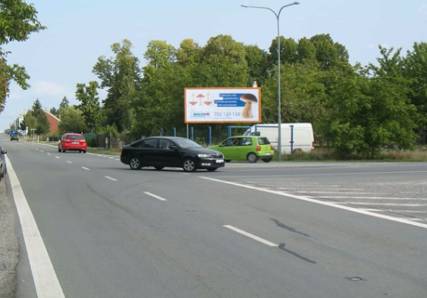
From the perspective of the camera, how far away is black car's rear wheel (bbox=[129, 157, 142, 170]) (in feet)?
93.5

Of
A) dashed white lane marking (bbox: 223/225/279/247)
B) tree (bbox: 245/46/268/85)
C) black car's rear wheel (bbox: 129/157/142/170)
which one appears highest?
tree (bbox: 245/46/268/85)

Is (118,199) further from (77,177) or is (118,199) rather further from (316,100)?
(316,100)

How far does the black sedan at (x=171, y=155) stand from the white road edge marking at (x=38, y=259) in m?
12.8

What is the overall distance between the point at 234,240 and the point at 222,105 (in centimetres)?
4057

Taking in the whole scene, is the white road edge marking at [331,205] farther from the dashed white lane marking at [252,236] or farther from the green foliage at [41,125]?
the green foliage at [41,125]

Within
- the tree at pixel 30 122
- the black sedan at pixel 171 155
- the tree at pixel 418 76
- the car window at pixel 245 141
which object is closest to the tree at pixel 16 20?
the black sedan at pixel 171 155

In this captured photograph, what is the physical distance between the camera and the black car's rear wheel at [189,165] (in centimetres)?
2673

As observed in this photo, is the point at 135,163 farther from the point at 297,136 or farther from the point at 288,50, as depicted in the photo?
the point at 288,50

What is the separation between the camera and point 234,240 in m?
9.96

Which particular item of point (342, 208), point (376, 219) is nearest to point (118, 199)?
point (342, 208)

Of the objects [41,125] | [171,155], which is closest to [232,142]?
[171,155]

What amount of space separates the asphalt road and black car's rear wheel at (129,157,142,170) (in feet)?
29.7

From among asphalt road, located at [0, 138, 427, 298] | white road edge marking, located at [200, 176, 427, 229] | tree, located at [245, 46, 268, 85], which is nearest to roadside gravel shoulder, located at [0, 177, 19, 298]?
asphalt road, located at [0, 138, 427, 298]

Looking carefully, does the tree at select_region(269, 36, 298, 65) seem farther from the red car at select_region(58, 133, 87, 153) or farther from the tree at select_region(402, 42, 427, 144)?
the red car at select_region(58, 133, 87, 153)
